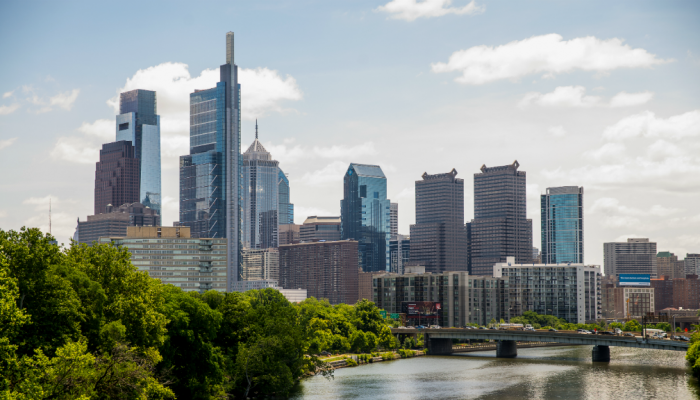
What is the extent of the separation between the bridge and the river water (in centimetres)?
392

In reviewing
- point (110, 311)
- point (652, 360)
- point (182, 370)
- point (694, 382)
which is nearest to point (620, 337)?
point (652, 360)

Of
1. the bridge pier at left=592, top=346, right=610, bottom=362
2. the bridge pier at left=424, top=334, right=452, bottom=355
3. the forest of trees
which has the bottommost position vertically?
the bridge pier at left=424, top=334, right=452, bottom=355

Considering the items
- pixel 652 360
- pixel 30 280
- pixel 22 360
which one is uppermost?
pixel 30 280

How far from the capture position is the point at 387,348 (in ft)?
627

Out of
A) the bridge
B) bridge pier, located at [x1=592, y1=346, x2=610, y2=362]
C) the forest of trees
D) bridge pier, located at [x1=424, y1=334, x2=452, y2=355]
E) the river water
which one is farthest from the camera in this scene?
bridge pier, located at [x1=424, y1=334, x2=452, y2=355]

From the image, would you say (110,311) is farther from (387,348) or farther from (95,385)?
(387,348)

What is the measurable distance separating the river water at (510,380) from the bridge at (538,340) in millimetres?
3921

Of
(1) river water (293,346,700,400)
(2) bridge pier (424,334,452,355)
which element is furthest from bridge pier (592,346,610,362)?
(2) bridge pier (424,334,452,355)

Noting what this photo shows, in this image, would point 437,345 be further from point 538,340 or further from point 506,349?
point 538,340

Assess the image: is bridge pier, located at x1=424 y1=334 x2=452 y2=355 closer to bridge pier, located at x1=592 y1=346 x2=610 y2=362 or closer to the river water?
the river water

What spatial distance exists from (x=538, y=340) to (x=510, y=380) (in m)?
50.6

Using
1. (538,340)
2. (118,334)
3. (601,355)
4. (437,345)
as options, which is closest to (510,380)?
(601,355)

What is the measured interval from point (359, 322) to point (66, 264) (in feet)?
420

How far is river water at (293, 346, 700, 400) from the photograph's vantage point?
110062mm
